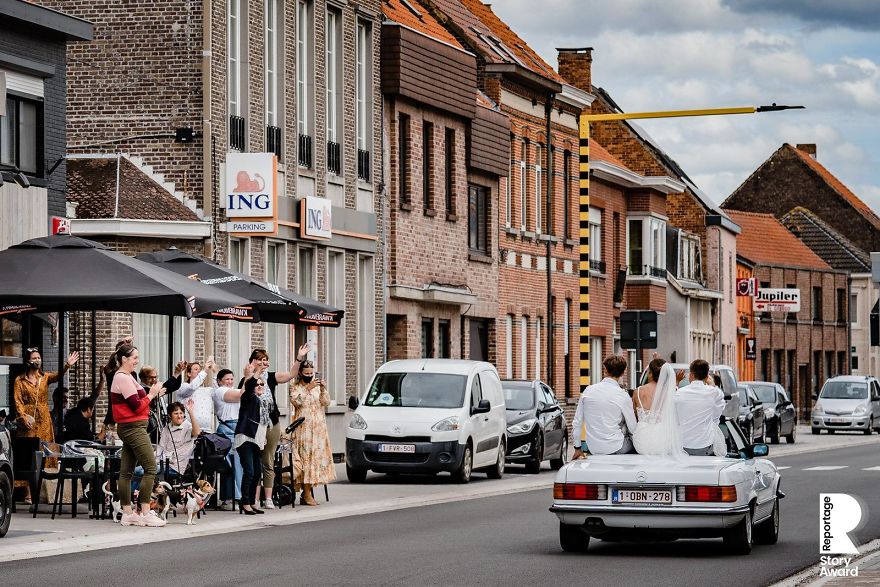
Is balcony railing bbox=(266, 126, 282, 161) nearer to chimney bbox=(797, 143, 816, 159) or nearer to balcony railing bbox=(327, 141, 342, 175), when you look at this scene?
balcony railing bbox=(327, 141, 342, 175)

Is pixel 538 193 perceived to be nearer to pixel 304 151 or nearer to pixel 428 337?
pixel 428 337

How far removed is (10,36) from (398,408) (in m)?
7.80

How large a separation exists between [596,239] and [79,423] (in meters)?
37.2

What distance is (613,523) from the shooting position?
16094 millimetres

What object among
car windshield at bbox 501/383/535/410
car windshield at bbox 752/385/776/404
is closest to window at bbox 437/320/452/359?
car windshield at bbox 501/383/535/410

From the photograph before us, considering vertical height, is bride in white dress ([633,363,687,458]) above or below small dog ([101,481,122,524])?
above

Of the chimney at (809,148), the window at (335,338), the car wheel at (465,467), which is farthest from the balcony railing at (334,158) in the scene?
the chimney at (809,148)

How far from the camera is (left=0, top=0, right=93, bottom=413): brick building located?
24875 millimetres

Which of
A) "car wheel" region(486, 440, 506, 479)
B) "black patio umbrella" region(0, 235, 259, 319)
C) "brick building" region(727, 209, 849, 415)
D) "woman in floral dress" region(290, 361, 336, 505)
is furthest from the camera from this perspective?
"brick building" region(727, 209, 849, 415)

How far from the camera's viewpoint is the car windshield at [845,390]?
196 feet

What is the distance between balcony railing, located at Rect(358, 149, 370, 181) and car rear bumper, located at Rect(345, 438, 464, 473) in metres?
10.5

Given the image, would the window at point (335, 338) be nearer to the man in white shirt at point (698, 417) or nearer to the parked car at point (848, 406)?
the man in white shirt at point (698, 417)

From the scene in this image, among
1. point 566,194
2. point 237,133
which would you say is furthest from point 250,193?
point 566,194

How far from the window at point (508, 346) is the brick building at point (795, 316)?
33144 mm
